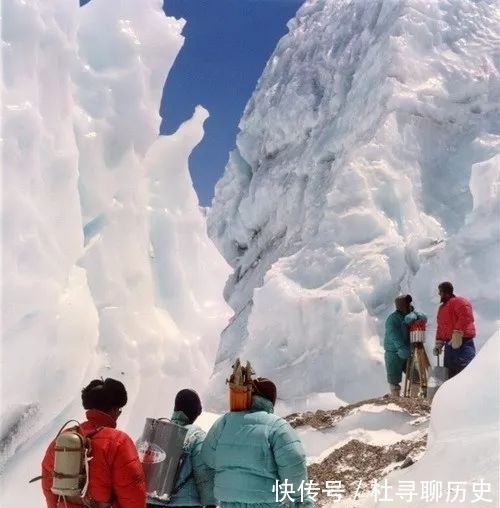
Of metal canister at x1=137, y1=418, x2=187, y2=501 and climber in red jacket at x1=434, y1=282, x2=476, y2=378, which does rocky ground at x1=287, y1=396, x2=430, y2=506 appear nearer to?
climber in red jacket at x1=434, y1=282, x2=476, y2=378

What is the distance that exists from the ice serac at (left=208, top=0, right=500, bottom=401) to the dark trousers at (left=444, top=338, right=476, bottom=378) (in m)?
3.08

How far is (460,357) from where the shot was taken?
5637mm

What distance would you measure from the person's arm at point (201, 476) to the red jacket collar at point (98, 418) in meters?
0.35

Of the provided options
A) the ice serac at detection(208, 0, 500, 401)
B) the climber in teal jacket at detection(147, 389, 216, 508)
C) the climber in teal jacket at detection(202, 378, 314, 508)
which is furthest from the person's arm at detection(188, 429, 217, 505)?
the ice serac at detection(208, 0, 500, 401)

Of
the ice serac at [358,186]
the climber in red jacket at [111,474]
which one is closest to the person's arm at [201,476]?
the climber in red jacket at [111,474]

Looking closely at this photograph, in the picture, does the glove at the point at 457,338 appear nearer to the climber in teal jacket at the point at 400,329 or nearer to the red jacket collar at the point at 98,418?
the climber in teal jacket at the point at 400,329

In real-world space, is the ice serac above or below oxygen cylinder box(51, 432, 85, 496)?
above

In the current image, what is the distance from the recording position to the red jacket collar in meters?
2.41

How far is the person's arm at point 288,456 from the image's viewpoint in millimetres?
2295

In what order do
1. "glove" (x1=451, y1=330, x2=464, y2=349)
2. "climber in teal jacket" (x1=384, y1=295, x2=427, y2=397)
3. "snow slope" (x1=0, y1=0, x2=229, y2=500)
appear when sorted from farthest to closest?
"climber in teal jacket" (x1=384, y1=295, x2=427, y2=397)
"glove" (x1=451, y1=330, x2=464, y2=349)
"snow slope" (x1=0, y1=0, x2=229, y2=500)

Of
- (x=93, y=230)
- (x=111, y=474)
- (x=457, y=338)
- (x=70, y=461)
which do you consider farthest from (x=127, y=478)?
(x=457, y=338)

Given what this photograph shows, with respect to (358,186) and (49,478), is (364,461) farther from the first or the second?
(358,186)

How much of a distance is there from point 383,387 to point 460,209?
4619mm

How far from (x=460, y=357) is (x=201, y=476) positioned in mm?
3620
